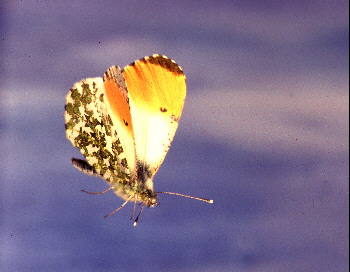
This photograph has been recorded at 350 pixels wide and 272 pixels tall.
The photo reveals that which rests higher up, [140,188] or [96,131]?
[96,131]

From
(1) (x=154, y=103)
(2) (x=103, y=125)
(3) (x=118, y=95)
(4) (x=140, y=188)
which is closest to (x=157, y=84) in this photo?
(1) (x=154, y=103)

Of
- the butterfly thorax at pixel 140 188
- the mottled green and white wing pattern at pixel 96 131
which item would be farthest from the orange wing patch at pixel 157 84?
the butterfly thorax at pixel 140 188

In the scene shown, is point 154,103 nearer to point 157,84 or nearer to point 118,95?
point 157,84

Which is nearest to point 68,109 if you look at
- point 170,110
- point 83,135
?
point 83,135

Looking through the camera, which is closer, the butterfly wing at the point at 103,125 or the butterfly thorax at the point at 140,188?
the butterfly thorax at the point at 140,188

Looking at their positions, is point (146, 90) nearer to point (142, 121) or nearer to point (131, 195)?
point (142, 121)

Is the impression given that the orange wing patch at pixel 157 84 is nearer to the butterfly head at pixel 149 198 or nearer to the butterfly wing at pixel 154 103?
the butterfly wing at pixel 154 103

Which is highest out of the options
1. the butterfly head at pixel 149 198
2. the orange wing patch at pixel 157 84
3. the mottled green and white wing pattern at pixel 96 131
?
the orange wing patch at pixel 157 84
